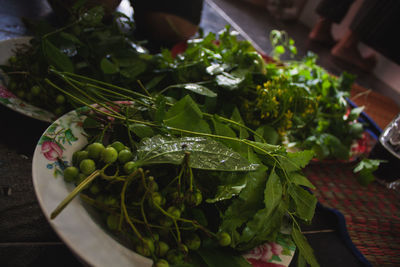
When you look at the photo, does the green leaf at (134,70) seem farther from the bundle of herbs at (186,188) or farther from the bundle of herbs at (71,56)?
the bundle of herbs at (186,188)

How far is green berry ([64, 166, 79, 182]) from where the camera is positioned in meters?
0.30

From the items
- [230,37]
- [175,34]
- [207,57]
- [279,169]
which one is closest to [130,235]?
[279,169]

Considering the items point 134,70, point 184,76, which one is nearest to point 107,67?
point 134,70

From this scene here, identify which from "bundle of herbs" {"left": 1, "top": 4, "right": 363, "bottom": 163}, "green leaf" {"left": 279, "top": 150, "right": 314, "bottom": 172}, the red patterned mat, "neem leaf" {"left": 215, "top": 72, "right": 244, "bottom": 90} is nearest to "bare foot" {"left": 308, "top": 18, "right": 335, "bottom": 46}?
"bundle of herbs" {"left": 1, "top": 4, "right": 363, "bottom": 163}

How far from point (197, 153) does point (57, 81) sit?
399 mm

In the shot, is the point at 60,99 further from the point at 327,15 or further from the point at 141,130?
the point at 327,15

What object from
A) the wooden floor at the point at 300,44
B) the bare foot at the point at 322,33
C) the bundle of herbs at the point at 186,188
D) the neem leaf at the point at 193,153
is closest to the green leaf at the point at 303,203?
the bundle of herbs at the point at 186,188

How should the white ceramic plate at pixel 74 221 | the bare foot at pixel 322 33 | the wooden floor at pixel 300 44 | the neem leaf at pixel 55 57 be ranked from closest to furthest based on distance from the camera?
1. the white ceramic plate at pixel 74 221
2. the neem leaf at pixel 55 57
3. the wooden floor at pixel 300 44
4. the bare foot at pixel 322 33

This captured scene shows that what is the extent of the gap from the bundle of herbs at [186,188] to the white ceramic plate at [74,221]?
0.04 feet

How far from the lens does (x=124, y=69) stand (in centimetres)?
58

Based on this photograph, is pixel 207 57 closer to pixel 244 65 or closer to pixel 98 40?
pixel 244 65

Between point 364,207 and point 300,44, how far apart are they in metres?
1.45

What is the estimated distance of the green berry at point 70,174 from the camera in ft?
1.00

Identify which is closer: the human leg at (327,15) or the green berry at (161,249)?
the green berry at (161,249)
